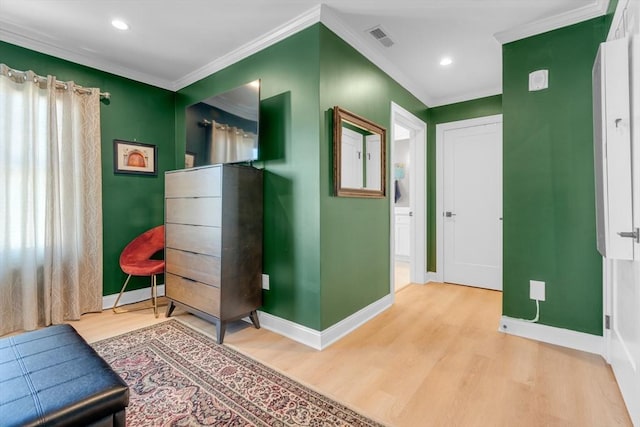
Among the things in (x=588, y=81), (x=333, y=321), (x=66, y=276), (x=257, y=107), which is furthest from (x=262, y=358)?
(x=588, y=81)

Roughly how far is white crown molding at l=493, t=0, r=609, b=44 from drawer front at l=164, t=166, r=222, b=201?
2595mm

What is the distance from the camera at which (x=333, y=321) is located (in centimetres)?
241

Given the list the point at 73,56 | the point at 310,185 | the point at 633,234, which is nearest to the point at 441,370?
the point at 633,234

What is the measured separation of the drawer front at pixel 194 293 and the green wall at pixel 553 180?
2.40 m

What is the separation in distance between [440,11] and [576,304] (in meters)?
2.43

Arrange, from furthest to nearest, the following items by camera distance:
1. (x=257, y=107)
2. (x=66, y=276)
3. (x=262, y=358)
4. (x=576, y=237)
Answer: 1. (x=66, y=276)
2. (x=257, y=107)
3. (x=576, y=237)
4. (x=262, y=358)

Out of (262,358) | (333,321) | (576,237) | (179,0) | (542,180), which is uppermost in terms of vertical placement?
(179,0)

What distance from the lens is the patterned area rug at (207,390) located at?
152 centimetres

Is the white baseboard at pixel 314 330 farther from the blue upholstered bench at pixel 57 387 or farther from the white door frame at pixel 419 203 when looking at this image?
the blue upholstered bench at pixel 57 387

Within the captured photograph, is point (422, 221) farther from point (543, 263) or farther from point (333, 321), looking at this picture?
point (333, 321)

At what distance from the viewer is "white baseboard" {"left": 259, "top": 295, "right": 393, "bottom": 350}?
2.29 m

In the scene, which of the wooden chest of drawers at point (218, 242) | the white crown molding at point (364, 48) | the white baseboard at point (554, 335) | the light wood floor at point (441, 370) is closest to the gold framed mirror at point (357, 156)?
the white crown molding at point (364, 48)

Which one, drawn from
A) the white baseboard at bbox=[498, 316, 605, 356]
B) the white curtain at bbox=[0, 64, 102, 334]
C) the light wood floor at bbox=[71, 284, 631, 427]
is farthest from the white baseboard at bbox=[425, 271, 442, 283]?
the white curtain at bbox=[0, 64, 102, 334]

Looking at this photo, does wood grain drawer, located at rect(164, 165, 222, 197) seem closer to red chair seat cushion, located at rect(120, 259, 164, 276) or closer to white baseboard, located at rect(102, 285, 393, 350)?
red chair seat cushion, located at rect(120, 259, 164, 276)
